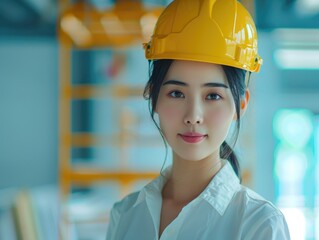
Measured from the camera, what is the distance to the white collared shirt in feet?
4.74

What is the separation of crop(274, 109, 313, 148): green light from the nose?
7.00m

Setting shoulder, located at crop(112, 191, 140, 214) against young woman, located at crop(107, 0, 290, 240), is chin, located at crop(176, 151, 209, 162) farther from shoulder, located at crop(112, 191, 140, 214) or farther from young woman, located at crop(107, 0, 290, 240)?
shoulder, located at crop(112, 191, 140, 214)

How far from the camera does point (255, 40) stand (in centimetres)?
166

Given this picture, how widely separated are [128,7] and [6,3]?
1.77 meters

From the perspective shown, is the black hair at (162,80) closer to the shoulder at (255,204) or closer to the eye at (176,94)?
the eye at (176,94)

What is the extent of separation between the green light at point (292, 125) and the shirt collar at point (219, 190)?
684 centimetres

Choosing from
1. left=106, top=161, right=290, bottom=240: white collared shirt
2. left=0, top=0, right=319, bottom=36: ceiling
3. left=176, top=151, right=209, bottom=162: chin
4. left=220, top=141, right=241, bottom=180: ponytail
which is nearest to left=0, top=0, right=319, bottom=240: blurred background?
left=0, top=0, right=319, bottom=36: ceiling

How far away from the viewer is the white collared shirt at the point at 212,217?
1.44m

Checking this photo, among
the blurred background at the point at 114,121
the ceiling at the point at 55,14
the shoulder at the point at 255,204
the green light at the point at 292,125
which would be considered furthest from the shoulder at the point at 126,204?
the green light at the point at 292,125

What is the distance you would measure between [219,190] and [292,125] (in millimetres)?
7128

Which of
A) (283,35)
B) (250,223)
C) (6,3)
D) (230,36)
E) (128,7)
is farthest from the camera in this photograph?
(283,35)

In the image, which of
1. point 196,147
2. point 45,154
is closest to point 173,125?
point 196,147

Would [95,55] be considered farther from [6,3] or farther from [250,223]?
[250,223]

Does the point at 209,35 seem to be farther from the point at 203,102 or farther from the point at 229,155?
the point at 229,155
